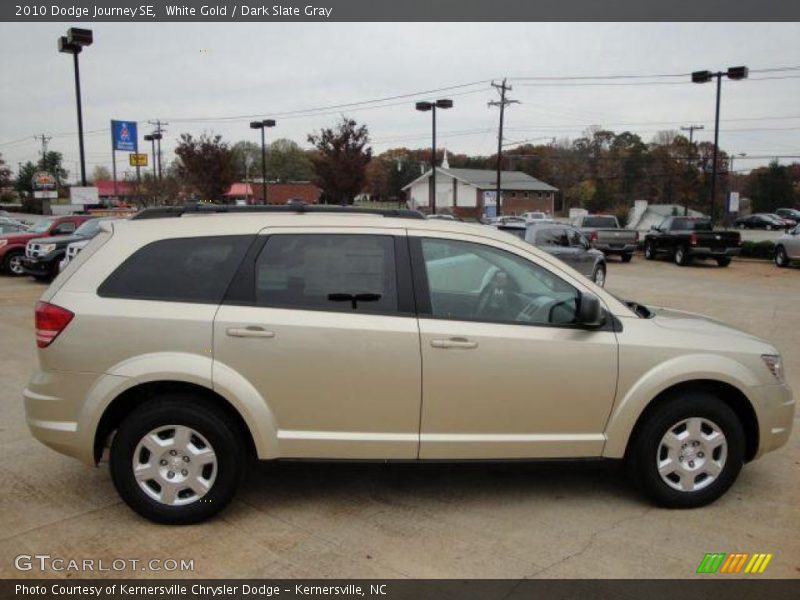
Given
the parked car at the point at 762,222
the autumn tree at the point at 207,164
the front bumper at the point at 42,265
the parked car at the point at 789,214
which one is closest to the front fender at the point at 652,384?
the front bumper at the point at 42,265

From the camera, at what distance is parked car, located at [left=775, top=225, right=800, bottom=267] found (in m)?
22.2

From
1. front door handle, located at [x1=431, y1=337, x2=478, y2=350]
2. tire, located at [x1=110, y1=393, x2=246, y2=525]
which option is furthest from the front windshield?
front door handle, located at [x1=431, y1=337, x2=478, y2=350]

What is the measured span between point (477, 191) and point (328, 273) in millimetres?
76197

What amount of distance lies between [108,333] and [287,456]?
1.23m

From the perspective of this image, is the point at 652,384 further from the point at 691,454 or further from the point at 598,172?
the point at 598,172

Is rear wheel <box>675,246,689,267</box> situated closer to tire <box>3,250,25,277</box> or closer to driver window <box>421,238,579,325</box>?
tire <box>3,250,25,277</box>

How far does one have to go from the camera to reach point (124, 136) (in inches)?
1178

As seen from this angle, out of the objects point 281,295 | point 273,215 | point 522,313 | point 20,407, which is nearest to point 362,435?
point 281,295

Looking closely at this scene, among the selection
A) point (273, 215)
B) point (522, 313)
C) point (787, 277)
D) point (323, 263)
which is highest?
point (273, 215)

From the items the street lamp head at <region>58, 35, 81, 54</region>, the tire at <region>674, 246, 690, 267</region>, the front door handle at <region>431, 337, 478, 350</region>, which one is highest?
the street lamp head at <region>58, 35, 81, 54</region>

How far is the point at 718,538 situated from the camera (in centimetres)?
381

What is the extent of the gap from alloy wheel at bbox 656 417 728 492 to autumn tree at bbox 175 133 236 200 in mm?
41226

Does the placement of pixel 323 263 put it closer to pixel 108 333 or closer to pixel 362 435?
A: pixel 362 435
